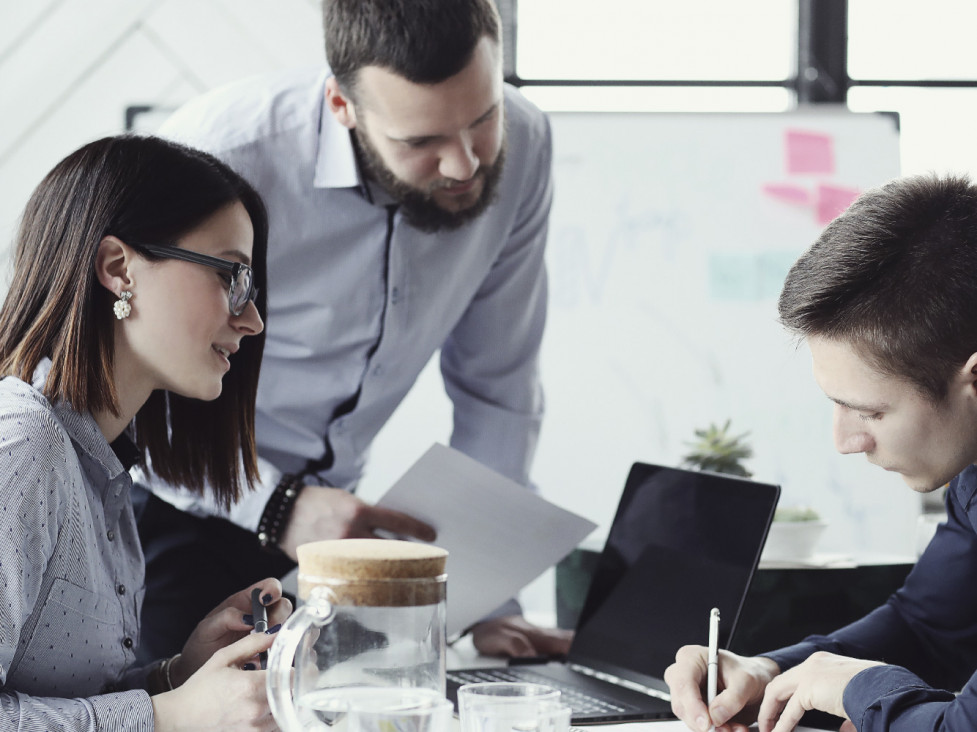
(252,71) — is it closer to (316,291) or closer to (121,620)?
(316,291)

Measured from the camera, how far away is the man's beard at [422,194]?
5.10ft

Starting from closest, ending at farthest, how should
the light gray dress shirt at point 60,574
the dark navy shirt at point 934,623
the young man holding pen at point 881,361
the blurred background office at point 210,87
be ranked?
the light gray dress shirt at point 60,574
the young man holding pen at point 881,361
the dark navy shirt at point 934,623
the blurred background office at point 210,87

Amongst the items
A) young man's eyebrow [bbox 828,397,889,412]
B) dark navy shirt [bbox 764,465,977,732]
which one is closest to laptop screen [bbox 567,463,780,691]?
dark navy shirt [bbox 764,465,977,732]

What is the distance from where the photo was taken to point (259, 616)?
38.9 inches

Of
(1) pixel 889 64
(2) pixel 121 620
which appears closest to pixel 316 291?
(2) pixel 121 620

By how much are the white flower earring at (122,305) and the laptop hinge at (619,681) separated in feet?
2.26

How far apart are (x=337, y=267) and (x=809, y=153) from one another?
5.41 ft

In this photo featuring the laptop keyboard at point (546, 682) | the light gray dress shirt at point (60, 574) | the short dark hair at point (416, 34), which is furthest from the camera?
the short dark hair at point (416, 34)

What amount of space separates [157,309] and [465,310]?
798 millimetres

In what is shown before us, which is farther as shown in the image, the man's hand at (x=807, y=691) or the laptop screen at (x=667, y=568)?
the laptop screen at (x=667, y=568)

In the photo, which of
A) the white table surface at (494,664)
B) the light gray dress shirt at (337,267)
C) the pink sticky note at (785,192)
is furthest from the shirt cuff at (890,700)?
the pink sticky note at (785,192)

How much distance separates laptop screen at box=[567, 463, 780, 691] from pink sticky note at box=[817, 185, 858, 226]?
1640 mm

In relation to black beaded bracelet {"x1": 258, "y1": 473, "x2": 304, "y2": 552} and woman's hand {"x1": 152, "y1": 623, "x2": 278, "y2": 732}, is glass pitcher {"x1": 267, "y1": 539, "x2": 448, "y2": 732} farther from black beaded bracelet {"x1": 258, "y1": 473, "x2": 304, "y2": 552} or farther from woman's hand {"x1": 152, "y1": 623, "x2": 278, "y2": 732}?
black beaded bracelet {"x1": 258, "y1": 473, "x2": 304, "y2": 552}

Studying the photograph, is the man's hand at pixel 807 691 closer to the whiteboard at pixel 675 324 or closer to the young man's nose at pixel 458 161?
the young man's nose at pixel 458 161
